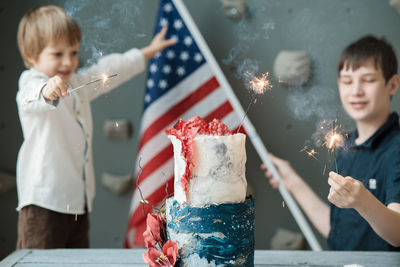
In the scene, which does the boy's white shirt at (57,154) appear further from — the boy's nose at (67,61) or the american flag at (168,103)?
the american flag at (168,103)

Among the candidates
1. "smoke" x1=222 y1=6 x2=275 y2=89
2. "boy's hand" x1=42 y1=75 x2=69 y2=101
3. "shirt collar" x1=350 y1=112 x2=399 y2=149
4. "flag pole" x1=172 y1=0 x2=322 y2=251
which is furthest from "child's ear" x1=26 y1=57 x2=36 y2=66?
"shirt collar" x1=350 y1=112 x2=399 y2=149

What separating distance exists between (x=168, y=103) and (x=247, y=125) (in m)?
0.31

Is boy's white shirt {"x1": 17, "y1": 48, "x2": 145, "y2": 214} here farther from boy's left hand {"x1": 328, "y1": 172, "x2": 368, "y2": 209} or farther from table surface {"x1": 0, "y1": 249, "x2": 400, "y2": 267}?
boy's left hand {"x1": 328, "y1": 172, "x2": 368, "y2": 209}

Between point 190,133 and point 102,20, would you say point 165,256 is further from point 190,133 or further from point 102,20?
point 102,20

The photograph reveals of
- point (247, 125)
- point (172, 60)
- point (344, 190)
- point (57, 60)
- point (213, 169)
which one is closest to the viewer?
point (213, 169)

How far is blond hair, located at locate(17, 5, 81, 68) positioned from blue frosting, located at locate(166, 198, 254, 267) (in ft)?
2.70

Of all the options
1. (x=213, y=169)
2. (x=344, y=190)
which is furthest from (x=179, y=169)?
(x=344, y=190)

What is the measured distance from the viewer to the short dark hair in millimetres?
1441

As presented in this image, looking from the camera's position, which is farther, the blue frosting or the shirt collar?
the shirt collar

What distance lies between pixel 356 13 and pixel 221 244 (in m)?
1.29

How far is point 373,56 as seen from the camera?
1444 millimetres

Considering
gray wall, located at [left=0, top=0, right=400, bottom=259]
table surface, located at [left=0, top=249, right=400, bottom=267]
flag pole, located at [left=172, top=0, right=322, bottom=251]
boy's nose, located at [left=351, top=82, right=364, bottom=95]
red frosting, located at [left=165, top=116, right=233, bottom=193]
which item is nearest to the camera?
red frosting, located at [left=165, top=116, right=233, bottom=193]

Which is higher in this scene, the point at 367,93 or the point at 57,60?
the point at 57,60

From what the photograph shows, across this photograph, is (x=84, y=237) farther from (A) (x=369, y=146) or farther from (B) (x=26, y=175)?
(A) (x=369, y=146)
